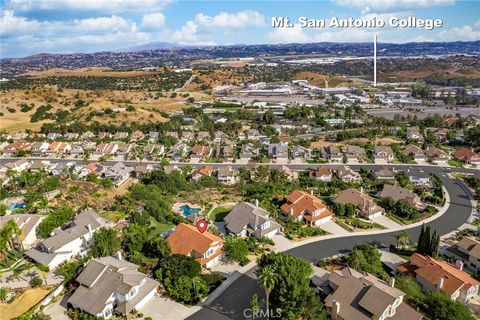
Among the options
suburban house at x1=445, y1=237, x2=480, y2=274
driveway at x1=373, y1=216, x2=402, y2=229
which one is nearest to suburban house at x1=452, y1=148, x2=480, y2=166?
driveway at x1=373, y1=216, x2=402, y2=229

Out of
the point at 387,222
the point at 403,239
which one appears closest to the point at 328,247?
the point at 403,239

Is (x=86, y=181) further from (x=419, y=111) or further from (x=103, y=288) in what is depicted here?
(x=419, y=111)

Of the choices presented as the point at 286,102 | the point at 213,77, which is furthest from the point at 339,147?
the point at 213,77

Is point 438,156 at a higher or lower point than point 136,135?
lower

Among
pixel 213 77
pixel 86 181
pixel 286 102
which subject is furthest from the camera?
pixel 213 77

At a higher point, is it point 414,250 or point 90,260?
point 90,260

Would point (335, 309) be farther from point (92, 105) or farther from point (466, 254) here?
point (92, 105)
